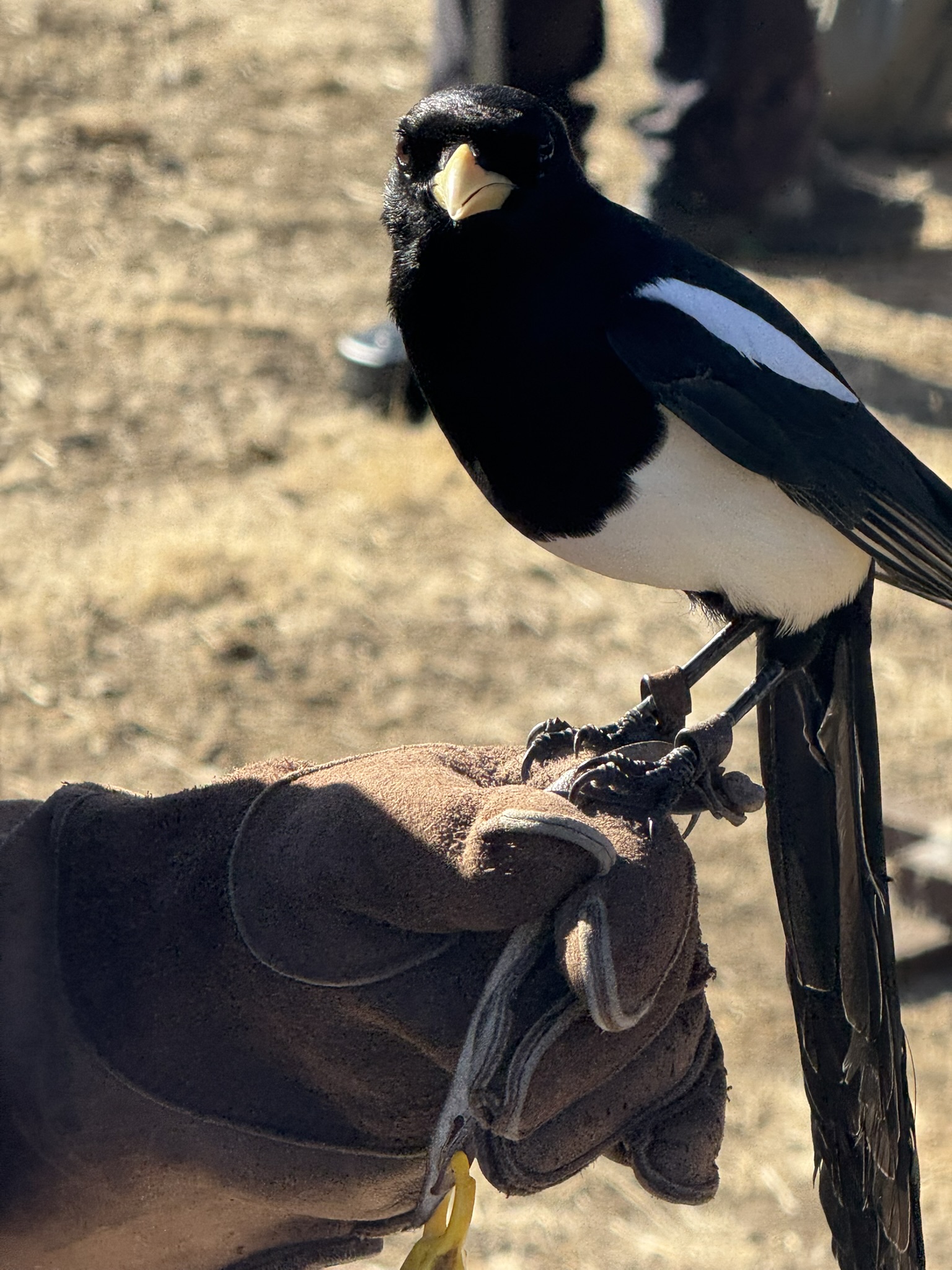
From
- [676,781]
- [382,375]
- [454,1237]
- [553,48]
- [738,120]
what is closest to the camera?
[454,1237]

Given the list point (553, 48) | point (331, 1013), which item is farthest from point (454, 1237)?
point (553, 48)

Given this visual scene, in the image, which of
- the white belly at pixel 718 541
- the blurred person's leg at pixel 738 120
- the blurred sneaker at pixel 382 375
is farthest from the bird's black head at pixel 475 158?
the blurred sneaker at pixel 382 375

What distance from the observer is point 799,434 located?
7.36 feet

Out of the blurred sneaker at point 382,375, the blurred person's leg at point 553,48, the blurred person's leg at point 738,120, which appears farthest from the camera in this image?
the blurred sneaker at point 382,375

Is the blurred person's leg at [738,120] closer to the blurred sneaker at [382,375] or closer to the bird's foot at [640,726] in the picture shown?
the blurred sneaker at [382,375]

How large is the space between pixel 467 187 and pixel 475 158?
0.16 feet

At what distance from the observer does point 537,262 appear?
2.01m

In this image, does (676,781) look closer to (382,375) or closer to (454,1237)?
(454,1237)

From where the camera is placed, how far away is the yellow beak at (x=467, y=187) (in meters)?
1.94

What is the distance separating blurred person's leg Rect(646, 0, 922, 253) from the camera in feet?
11.1

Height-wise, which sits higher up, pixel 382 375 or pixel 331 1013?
pixel 331 1013

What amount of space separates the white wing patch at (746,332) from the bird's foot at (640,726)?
45 centimetres

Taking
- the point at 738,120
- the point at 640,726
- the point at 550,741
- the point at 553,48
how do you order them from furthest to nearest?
the point at 738,120
the point at 553,48
the point at 640,726
the point at 550,741

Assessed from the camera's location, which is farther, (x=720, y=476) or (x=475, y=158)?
(x=720, y=476)
